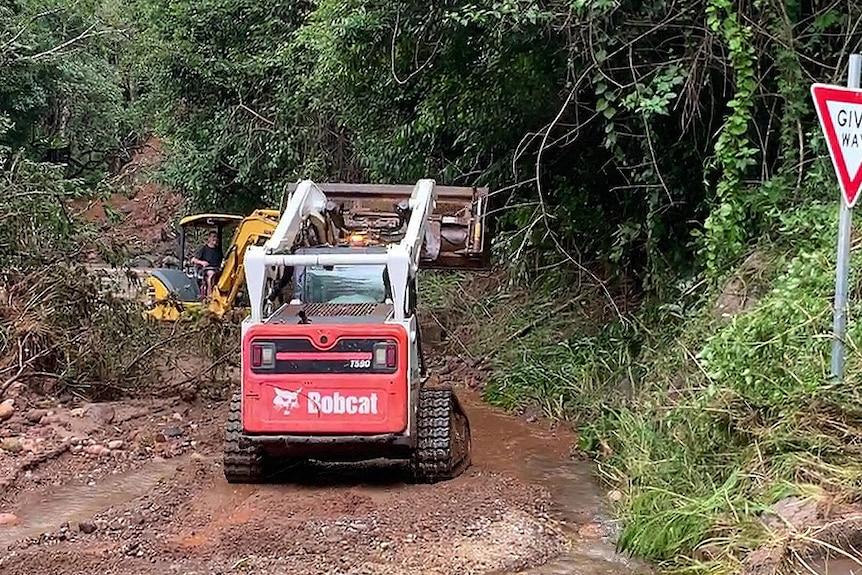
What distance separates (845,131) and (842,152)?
0.39 ft

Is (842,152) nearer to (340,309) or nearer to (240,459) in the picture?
(340,309)

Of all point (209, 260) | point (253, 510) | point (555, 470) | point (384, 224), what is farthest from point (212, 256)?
point (253, 510)

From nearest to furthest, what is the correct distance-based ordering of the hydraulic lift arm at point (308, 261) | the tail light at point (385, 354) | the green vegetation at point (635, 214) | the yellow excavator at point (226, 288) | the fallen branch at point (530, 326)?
the green vegetation at point (635, 214) < the tail light at point (385, 354) < the hydraulic lift arm at point (308, 261) < the yellow excavator at point (226, 288) < the fallen branch at point (530, 326)

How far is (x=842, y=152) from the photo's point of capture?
18.9 ft

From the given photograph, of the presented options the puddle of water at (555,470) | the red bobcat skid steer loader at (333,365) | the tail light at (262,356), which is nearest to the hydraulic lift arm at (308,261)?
the red bobcat skid steer loader at (333,365)

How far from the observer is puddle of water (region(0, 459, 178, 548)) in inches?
277

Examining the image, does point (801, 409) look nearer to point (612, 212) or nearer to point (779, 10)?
point (779, 10)

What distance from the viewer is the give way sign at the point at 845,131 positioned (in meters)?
5.71

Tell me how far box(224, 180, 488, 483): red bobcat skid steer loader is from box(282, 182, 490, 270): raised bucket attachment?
2.16ft

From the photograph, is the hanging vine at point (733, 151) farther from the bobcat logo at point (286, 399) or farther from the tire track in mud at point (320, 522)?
the bobcat logo at point (286, 399)

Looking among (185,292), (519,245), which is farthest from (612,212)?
(185,292)

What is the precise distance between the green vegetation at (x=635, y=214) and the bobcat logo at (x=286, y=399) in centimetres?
246

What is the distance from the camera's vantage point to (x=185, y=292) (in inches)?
590

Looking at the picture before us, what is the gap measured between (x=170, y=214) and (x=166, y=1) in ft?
36.5
